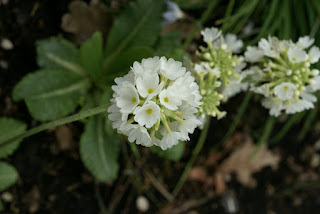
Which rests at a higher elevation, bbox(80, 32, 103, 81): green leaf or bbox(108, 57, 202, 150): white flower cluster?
bbox(108, 57, 202, 150): white flower cluster

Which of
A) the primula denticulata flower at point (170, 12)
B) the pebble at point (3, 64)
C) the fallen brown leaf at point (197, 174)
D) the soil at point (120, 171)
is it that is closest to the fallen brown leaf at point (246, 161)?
the soil at point (120, 171)

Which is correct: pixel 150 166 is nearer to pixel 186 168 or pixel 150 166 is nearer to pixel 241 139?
pixel 186 168

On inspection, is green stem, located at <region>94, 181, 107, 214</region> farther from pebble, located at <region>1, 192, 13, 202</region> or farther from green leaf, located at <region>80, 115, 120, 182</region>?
pebble, located at <region>1, 192, 13, 202</region>

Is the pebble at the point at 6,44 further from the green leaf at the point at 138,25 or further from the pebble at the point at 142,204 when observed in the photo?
the pebble at the point at 142,204

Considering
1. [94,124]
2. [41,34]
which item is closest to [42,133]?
[94,124]

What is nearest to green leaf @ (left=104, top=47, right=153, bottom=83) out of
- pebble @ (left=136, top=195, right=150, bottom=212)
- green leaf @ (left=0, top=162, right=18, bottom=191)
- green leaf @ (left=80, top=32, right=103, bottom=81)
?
green leaf @ (left=80, top=32, right=103, bottom=81)

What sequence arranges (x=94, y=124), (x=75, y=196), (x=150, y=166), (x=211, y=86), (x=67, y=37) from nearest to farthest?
(x=211, y=86), (x=94, y=124), (x=67, y=37), (x=75, y=196), (x=150, y=166)

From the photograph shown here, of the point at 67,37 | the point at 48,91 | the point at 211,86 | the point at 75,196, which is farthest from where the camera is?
the point at 75,196

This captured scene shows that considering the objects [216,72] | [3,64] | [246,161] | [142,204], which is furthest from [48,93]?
[246,161]
